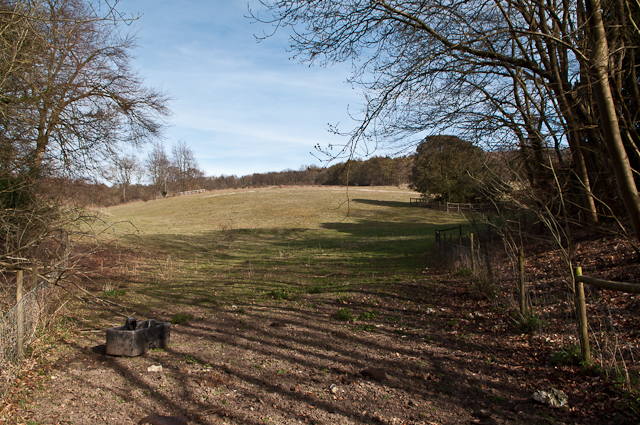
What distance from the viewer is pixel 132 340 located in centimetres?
502

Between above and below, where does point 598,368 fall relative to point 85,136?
below

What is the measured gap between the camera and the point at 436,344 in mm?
5355

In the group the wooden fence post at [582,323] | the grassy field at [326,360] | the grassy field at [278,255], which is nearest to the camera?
the grassy field at [326,360]

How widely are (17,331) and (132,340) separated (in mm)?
1270

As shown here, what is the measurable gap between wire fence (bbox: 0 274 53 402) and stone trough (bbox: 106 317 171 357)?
936 mm

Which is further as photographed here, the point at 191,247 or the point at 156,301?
the point at 191,247

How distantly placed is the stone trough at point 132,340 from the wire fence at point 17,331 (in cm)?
94

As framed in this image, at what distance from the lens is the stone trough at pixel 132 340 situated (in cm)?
502

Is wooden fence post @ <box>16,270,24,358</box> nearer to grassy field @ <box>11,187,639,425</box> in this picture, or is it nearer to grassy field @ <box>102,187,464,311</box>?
grassy field @ <box>11,187,639,425</box>

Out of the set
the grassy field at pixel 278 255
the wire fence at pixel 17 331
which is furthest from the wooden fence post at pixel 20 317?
the grassy field at pixel 278 255

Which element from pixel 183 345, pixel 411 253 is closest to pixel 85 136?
pixel 183 345

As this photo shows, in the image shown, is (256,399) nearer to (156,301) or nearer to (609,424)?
(609,424)

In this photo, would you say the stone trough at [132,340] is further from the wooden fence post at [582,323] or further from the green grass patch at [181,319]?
the wooden fence post at [582,323]

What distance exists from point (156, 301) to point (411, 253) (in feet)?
34.6
